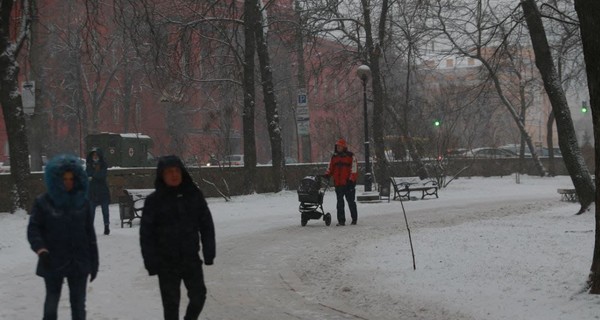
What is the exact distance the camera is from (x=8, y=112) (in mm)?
16734

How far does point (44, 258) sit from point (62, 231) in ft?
0.82

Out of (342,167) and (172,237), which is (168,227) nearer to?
(172,237)

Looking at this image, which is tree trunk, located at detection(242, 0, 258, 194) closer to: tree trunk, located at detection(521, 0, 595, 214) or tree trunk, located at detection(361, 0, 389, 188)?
tree trunk, located at detection(361, 0, 389, 188)

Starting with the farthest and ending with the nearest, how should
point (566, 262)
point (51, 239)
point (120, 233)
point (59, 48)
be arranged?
point (59, 48) → point (120, 233) → point (566, 262) → point (51, 239)

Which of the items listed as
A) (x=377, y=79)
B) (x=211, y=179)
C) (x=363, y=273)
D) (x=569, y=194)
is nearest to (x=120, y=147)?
(x=211, y=179)

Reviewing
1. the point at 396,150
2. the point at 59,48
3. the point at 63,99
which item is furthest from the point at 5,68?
the point at 63,99

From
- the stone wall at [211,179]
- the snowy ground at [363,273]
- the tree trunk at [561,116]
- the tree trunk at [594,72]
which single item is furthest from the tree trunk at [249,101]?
the tree trunk at [594,72]

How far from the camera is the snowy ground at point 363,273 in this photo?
7.02 m

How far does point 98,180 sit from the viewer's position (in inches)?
557

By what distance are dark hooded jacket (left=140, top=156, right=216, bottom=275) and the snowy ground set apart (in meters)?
1.79

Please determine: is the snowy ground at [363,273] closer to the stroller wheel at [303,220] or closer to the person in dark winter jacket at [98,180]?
the stroller wheel at [303,220]

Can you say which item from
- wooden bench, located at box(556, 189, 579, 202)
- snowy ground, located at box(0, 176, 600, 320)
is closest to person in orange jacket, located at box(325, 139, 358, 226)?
snowy ground, located at box(0, 176, 600, 320)

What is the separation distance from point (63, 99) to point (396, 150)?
25.8 metres

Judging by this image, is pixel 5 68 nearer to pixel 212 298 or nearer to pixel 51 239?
pixel 212 298
